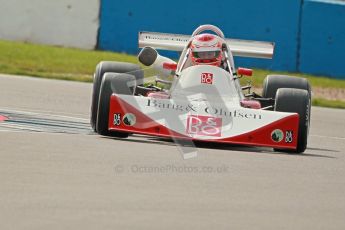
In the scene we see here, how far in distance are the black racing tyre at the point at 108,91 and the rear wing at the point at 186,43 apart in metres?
2.09

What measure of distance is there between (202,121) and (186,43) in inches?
115

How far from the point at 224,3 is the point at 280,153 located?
12692 millimetres

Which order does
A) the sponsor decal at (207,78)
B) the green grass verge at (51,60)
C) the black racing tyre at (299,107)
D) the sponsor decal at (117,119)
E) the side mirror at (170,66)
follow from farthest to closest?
the green grass verge at (51,60) < the side mirror at (170,66) < the sponsor decal at (207,78) < the black racing tyre at (299,107) < the sponsor decal at (117,119)

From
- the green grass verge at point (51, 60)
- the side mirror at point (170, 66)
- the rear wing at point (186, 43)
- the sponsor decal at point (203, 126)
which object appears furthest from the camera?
the green grass verge at point (51, 60)

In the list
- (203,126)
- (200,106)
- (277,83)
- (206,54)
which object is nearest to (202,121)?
(203,126)

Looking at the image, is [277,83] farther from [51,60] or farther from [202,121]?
[51,60]

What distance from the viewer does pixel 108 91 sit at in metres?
10.7

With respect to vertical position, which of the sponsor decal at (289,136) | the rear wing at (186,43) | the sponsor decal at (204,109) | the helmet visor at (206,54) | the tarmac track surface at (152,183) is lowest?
the tarmac track surface at (152,183)

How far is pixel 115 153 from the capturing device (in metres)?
9.37

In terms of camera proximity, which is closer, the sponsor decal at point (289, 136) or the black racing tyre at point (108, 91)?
the sponsor decal at point (289, 136)

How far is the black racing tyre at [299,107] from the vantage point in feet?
34.5

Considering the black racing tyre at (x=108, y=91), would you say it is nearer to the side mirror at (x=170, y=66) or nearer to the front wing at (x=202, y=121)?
the front wing at (x=202, y=121)

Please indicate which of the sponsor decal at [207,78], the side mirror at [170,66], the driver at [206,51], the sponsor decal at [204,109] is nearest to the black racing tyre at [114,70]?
the side mirror at [170,66]

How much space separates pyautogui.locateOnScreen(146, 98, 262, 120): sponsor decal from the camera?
405 inches
